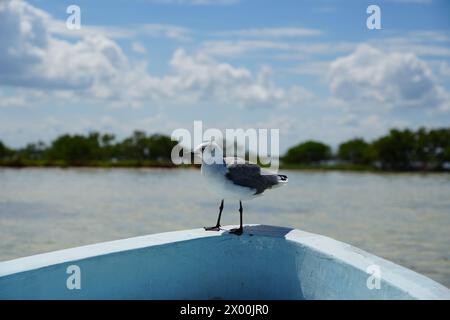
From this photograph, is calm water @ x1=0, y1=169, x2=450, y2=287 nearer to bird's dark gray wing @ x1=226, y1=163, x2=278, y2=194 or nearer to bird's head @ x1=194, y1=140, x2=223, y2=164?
bird's dark gray wing @ x1=226, y1=163, x2=278, y2=194

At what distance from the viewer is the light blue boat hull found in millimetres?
2799

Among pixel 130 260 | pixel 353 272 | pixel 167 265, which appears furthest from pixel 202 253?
pixel 353 272

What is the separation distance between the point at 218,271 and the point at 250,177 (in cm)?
77

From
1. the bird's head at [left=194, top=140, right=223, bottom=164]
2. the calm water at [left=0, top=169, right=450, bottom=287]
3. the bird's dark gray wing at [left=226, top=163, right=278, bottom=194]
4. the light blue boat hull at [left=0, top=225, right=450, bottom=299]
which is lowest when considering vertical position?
the calm water at [left=0, top=169, right=450, bottom=287]

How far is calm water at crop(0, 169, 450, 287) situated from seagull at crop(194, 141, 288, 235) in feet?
22.6

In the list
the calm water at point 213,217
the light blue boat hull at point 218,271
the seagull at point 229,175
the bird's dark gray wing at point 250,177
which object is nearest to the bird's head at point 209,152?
the seagull at point 229,175

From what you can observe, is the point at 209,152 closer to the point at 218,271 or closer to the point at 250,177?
the point at 250,177

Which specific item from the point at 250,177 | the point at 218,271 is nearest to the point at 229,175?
the point at 250,177

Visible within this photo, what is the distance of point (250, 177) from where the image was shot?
393 centimetres

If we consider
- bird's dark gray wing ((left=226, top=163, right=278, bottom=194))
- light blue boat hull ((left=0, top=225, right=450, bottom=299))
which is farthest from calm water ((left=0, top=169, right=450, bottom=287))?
light blue boat hull ((left=0, top=225, right=450, bottom=299))

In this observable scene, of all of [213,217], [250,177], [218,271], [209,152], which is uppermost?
[209,152]

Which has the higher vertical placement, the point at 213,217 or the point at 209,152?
the point at 209,152

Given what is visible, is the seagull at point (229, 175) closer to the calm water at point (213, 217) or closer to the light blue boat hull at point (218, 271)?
the light blue boat hull at point (218, 271)
